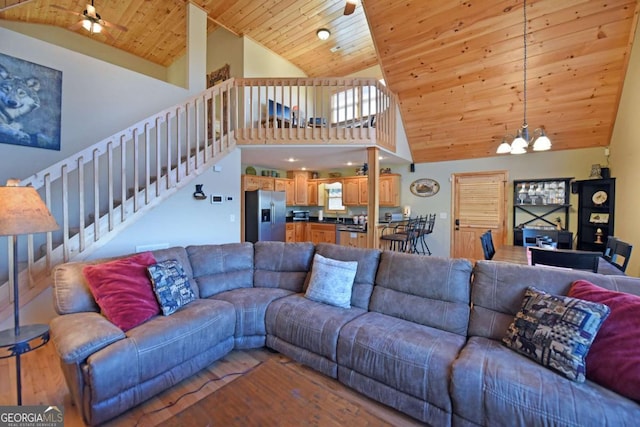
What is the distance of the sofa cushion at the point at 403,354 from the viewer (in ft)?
5.37

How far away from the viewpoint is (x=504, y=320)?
191 cm

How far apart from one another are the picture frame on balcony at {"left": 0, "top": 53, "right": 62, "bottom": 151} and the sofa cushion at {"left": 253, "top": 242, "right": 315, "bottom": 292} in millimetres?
3017

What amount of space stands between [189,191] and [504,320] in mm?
3967

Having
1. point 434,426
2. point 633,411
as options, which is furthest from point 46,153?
point 633,411

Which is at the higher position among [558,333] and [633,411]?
[558,333]

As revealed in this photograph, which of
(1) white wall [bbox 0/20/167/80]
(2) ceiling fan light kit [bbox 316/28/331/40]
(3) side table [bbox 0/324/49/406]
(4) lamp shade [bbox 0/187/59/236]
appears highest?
(2) ceiling fan light kit [bbox 316/28/331/40]

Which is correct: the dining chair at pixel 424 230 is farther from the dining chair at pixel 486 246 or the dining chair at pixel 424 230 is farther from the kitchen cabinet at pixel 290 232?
the kitchen cabinet at pixel 290 232

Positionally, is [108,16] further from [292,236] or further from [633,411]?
[633,411]

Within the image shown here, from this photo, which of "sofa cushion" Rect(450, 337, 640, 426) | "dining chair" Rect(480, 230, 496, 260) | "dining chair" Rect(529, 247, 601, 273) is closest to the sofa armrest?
"sofa cushion" Rect(450, 337, 640, 426)

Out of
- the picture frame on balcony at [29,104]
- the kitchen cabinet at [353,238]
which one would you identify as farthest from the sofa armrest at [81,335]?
the kitchen cabinet at [353,238]

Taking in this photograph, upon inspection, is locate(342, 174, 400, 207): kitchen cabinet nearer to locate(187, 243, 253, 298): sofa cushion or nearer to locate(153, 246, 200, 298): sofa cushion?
locate(187, 243, 253, 298): sofa cushion

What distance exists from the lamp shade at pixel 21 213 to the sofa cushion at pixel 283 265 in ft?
5.85

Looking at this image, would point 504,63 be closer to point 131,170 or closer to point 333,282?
point 333,282

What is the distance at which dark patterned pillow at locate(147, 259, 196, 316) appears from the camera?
2.23m
